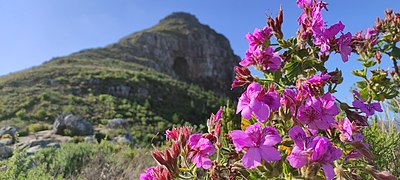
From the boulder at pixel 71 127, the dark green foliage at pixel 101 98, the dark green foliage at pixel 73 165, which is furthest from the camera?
the dark green foliage at pixel 101 98

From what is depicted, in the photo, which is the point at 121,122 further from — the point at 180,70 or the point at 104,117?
the point at 180,70

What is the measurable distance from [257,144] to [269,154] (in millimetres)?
42

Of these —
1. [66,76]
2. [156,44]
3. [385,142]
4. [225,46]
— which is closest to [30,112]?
[66,76]

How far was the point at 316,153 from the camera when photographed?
33.5 inches

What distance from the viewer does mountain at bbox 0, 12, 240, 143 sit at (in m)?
22.7

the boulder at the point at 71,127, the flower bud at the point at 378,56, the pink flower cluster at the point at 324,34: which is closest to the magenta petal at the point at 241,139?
the pink flower cluster at the point at 324,34

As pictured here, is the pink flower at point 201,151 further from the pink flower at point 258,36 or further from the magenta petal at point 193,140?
the pink flower at point 258,36

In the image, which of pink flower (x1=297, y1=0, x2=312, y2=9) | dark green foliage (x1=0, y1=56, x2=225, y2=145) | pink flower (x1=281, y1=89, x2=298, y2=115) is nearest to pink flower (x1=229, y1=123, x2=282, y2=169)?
pink flower (x1=281, y1=89, x2=298, y2=115)

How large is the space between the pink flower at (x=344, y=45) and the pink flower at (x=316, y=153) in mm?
400

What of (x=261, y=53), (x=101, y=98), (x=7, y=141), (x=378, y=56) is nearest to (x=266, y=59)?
(x=261, y=53)

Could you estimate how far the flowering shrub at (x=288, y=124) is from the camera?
0.91 metres

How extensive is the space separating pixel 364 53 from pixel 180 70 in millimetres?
55371

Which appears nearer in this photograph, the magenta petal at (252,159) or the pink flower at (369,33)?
the magenta petal at (252,159)

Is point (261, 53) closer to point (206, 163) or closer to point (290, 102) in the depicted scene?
point (290, 102)
